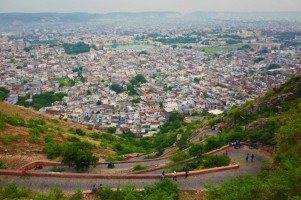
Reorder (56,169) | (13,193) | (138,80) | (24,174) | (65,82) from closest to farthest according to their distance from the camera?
(13,193) < (24,174) < (56,169) < (65,82) < (138,80)

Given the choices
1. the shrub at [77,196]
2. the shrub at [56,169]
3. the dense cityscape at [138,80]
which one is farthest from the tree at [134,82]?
the shrub at [77,196]

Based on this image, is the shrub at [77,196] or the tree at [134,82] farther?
the tree at [134,82]

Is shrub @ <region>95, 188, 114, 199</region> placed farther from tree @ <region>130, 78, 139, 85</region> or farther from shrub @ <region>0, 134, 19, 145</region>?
tree @ <region>130, 78, 139, 85</region>

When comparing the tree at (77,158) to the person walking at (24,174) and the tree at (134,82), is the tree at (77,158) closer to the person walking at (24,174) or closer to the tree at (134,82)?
the person walking at (24,174)

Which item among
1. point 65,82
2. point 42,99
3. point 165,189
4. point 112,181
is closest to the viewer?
point 165,189

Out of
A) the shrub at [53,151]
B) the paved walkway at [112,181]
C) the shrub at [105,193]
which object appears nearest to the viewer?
the shrub at [105,193]

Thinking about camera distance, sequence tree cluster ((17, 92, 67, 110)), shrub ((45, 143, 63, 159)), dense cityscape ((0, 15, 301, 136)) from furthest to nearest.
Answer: tree cluster ((17, 92, 67, 110)), dense cityscape ((0, 15, 301, 136)), shrub ((45, 143, 63, 159))

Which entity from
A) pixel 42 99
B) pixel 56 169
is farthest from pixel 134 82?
pixel 56 169

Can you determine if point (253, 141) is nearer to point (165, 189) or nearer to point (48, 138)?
point (165, 189)

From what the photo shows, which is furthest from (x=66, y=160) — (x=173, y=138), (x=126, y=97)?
(x=126, y=97)

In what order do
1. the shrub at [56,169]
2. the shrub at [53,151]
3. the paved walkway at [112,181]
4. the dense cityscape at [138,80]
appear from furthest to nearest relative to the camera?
the dense cityscape at [138,80]
the shrub at [53,151]
the shrub at [56,169]
the paved walkway at [112,181]

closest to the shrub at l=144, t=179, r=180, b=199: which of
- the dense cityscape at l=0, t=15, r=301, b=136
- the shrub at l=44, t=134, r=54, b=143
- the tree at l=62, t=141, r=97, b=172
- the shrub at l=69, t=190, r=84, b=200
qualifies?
the shrub at l=69, t=190, r=84, b=200

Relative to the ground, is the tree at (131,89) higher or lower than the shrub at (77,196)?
lower
